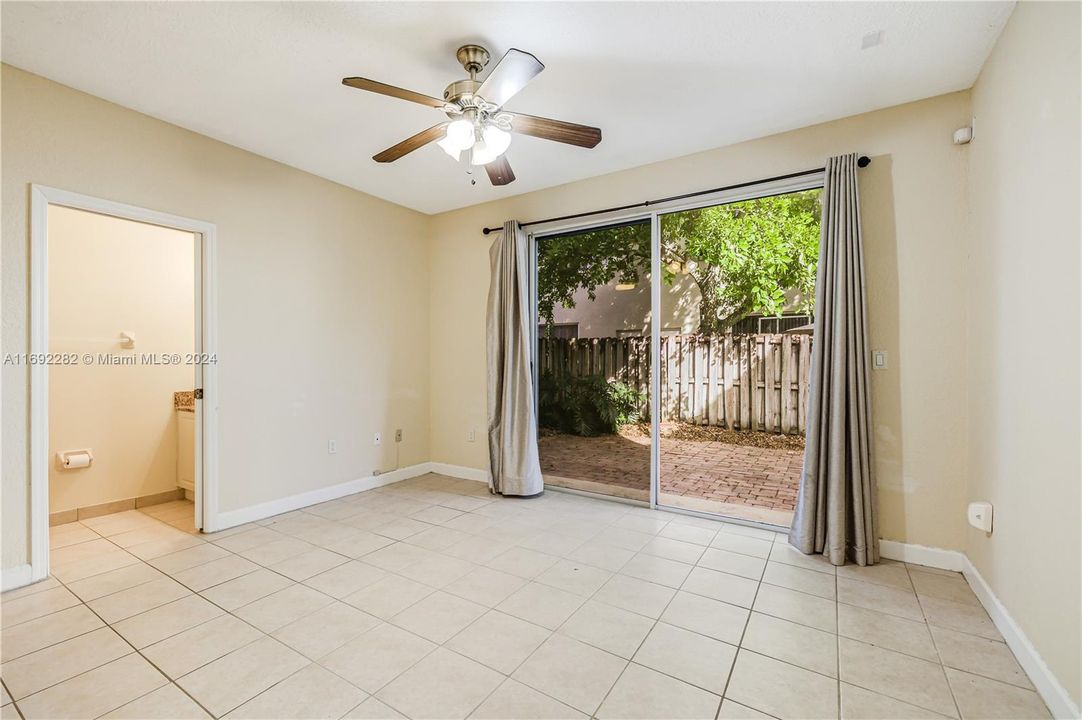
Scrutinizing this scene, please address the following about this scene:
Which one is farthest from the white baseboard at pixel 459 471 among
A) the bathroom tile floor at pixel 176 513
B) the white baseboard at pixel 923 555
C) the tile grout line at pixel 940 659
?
the tile grout line at pixel 940 659

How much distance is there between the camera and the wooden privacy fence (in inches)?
171

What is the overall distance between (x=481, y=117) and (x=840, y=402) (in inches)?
99.4

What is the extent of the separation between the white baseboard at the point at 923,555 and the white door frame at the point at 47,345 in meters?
4.30

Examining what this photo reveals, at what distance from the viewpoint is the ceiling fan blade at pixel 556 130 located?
7.45 ft

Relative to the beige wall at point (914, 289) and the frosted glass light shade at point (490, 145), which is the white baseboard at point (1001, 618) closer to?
the beige wall at point (914, 289)

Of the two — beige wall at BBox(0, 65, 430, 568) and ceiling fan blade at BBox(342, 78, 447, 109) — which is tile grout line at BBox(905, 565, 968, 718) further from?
beige wall at BBox(0, 65, 430, 568)

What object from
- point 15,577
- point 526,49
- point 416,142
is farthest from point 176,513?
point 526,49

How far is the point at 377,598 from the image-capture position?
7.61 feet

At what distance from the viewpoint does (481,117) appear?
229cm

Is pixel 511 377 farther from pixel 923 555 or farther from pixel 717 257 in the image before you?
pixel 923 555

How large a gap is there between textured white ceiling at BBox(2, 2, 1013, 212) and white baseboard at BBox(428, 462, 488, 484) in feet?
9.69

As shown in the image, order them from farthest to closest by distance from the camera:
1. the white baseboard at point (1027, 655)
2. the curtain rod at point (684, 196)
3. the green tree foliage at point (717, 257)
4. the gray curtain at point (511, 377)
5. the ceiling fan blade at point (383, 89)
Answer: the gray curtain at point (511, 377)
the green tree foliage at point (717, 257)
the curtain rod at point (684, 196)
the ceiling fan blade at point (383, 89)
the white baseboard at point (1027, 655)

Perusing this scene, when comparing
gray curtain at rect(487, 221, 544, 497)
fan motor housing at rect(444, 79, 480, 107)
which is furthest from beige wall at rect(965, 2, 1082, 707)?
gray curtain at rect(487, 221, 544, 497)

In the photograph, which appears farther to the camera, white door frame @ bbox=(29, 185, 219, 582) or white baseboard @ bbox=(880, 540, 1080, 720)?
white door frame @ bbox=(29, 185, 219, 582)
